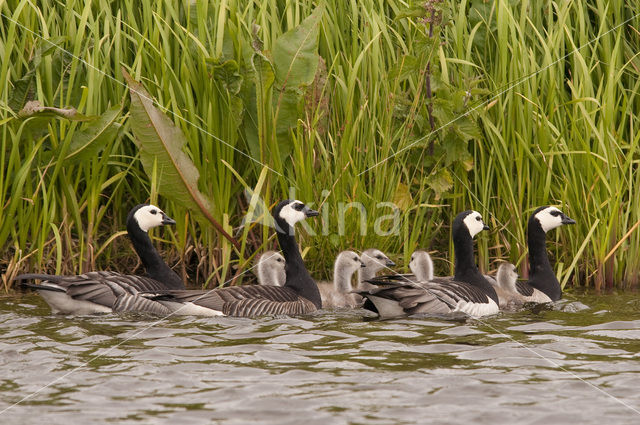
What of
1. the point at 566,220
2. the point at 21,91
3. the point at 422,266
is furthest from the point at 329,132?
the point at 21,91

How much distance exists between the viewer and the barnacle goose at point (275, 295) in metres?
8.40

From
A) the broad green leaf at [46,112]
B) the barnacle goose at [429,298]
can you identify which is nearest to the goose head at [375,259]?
the barnacle goose at [429,298]

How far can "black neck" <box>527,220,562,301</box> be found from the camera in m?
9.62

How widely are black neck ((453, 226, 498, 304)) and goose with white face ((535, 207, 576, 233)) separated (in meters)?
0.85

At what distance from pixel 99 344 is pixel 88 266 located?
2.89 meters

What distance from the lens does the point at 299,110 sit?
33.4 ft

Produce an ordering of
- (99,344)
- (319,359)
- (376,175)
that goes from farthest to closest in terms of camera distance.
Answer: (376,175) → (99,344) → (319,359)

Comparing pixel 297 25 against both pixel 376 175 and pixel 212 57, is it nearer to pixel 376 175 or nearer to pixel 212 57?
pixel 212 57

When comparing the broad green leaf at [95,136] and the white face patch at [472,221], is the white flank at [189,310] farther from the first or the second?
the white face patch at [472,221]

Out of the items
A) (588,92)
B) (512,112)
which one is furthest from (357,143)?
(588,92)

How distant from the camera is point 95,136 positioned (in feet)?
31.4

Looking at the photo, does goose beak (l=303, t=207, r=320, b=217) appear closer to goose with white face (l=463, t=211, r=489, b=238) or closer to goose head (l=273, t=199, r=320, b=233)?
goose head (l=273, t=199, r=320, b=233)

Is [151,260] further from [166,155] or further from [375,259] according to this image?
[375,259]

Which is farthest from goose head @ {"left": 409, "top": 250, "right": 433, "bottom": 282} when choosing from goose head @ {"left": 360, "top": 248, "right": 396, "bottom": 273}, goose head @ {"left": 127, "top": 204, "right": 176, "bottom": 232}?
goose head @ {"left": 127, "top": 204, "right": 176, "bottom": 232}
